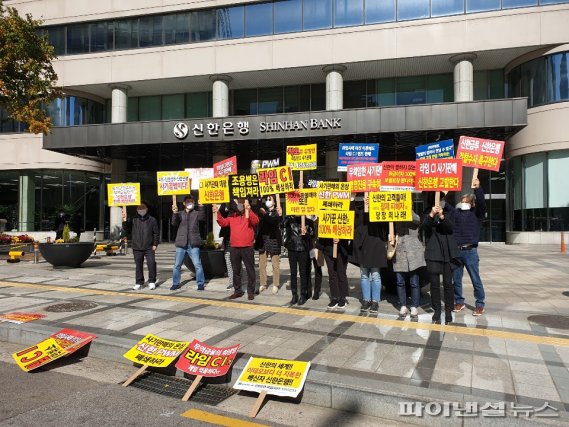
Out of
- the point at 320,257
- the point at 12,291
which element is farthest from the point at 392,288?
the point at 12,291

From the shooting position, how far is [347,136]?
842 inches

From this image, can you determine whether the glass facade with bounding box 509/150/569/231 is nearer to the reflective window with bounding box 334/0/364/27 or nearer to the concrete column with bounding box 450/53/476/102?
the concrete column with bounding box 450/53/476/102

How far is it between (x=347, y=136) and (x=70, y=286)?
603 inches

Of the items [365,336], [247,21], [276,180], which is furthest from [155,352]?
[247,21]

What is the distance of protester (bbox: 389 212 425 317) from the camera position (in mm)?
6359

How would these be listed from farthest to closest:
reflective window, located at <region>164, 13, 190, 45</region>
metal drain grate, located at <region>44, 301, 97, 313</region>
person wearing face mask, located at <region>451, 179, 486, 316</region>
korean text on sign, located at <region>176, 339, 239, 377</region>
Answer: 1. reflective window, located at <region>164, 13, 190, 45</region>
2. metal drain grate, located at <region>44, 301, 97, 313</region>
3. person wearing face mask, located at <region>451, 179, 486, 316</region>
4. korean text on sign, located at <region>176, 339, 239, 377</region>

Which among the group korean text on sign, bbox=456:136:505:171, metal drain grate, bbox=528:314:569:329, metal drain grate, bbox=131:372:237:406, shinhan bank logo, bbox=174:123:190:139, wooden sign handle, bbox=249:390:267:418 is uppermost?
shinhan bank logo, bbox=174:123:190:139

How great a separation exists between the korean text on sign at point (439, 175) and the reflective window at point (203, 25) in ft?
72.2

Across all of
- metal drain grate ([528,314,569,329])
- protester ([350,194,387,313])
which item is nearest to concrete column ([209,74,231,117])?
protester ([350,194,387,313])

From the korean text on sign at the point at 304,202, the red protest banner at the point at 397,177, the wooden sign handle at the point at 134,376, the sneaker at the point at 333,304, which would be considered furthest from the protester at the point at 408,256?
the wooden sign handle at the point at 134,376

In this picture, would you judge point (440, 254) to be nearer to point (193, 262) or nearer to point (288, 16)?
point (193, 262)

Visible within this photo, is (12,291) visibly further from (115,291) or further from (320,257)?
(320,257)

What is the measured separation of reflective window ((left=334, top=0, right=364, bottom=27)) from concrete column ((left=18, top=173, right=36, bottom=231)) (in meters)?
22.4

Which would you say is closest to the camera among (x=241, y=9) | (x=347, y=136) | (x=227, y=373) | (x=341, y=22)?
(x=227, y=373)
